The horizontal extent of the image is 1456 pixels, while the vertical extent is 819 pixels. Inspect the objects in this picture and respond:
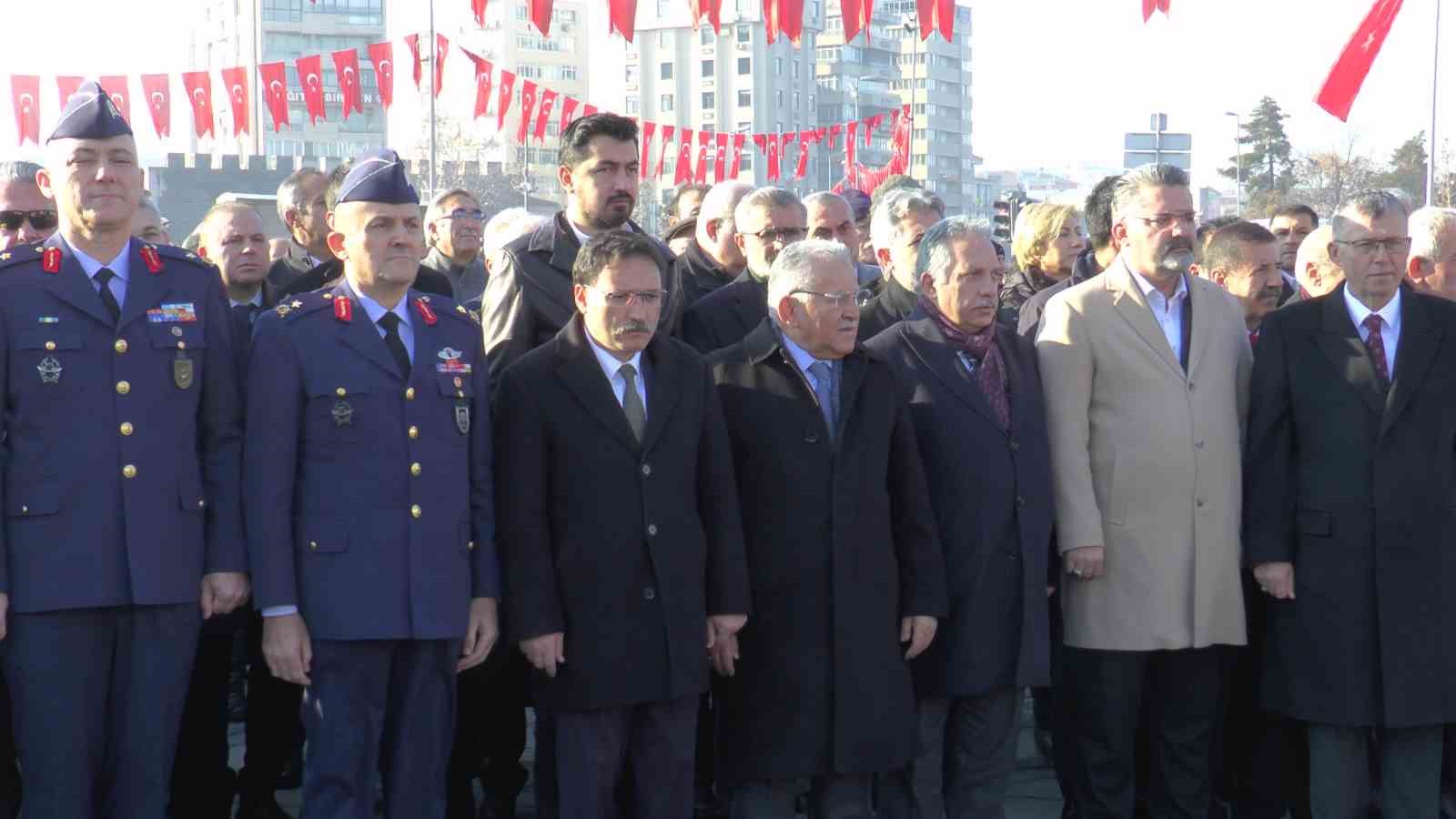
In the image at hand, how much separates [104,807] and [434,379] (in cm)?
139

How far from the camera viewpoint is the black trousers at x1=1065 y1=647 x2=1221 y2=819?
5441 mm

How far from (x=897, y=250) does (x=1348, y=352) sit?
1679 mm

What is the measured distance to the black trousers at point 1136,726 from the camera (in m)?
5.44

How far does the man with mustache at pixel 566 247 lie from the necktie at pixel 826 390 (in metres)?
0.64

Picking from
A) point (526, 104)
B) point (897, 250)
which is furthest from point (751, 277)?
point (526, 104)

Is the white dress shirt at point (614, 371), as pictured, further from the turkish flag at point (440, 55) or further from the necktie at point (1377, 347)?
the turkish flag at point (440, 55)

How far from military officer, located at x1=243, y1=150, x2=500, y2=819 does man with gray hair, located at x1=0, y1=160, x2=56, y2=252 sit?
173cm

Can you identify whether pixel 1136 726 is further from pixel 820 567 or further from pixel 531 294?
pixel 531 294

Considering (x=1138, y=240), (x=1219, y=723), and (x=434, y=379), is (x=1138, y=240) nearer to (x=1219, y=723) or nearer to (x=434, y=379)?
(x=1219, y=723)

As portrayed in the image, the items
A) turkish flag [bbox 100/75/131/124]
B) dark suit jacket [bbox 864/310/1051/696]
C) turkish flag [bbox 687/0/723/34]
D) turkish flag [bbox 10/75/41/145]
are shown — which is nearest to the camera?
dark suit jacket [bbox 864/310/1051/696]

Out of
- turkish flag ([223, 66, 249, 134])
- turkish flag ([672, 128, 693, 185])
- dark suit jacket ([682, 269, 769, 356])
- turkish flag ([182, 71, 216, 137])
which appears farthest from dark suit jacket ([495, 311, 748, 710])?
turkish flag ([672, 128, 693, 185])

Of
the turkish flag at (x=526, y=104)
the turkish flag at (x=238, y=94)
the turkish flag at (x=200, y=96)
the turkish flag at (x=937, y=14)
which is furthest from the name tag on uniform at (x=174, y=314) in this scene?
the turkish flag at (x=526, y=104)

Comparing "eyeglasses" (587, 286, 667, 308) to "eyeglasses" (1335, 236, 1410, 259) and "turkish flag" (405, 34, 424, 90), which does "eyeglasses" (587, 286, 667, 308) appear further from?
"turkish flag" (405, 34, 424, 90)

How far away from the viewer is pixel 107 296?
4316 mm
